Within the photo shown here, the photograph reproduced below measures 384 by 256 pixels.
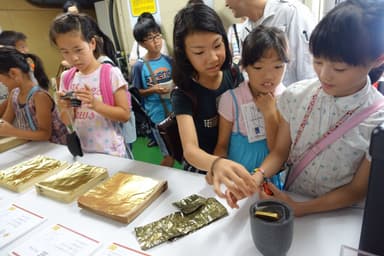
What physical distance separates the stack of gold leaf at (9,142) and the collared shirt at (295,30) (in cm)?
153

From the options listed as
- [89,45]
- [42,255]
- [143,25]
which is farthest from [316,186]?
[143,25]

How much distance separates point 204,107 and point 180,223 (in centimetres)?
46

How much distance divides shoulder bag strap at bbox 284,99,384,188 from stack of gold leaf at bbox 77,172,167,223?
426mm

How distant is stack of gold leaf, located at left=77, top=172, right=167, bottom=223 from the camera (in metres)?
0.77

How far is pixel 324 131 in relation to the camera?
72 cm

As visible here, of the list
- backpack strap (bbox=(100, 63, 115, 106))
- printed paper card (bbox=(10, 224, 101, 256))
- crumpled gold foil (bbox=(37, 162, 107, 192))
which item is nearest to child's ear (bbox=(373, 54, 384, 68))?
printed paper card (bbox=(10, 224, 101, 256))

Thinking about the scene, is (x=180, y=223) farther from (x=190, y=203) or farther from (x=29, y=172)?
(x=29, y=172)

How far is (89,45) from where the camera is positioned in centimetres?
126

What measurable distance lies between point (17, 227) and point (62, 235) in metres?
0.16

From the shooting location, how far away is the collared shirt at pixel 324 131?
65 cm

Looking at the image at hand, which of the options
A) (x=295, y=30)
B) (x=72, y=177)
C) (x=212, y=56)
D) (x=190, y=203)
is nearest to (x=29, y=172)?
(x=72, y=177)

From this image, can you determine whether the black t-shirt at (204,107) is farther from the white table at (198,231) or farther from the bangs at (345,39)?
the bangs at (345,39)

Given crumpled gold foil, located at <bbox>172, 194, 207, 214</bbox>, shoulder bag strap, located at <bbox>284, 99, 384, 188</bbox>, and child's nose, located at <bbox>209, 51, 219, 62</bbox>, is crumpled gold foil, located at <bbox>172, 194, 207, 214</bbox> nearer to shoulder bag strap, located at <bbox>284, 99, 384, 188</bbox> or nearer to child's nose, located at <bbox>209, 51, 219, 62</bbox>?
shoulder bag strap, located at <bbox>284, 99, 384, 188</bbox>

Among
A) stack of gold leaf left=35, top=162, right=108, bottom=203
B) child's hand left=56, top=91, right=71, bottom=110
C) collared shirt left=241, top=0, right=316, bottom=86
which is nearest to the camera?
stack of gold leaf left=35, top=162, right=108, bottom=203
